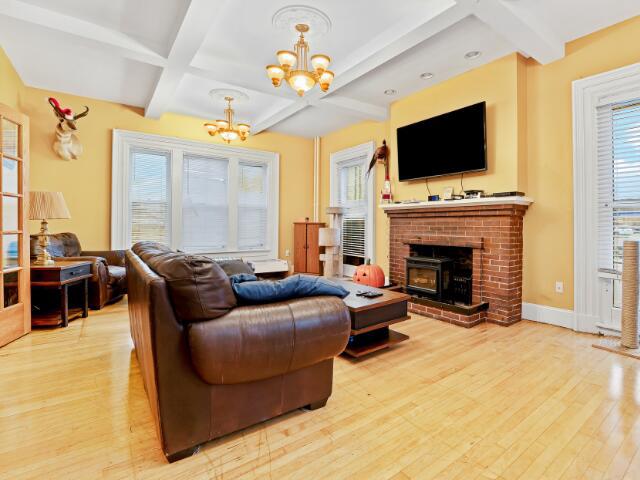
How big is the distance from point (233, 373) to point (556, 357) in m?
2.57

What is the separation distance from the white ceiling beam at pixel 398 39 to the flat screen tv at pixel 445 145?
1.14 m

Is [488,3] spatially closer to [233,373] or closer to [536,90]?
[536,90]

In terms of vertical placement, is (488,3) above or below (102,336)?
above

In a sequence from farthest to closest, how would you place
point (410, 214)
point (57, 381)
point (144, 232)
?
point (144, 232)
point (410, 214)
point (57, 381)

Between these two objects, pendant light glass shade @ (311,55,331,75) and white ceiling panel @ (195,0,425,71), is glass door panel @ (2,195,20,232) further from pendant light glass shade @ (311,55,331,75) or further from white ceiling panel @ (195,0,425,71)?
pendant light glass shade @ (311,55,331,75)

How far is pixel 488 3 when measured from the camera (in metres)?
2.45

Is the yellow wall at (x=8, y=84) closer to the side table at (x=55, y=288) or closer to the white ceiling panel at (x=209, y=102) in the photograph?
the white ceiling panel at (x=209, y=102)

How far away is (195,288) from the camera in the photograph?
1.35 m

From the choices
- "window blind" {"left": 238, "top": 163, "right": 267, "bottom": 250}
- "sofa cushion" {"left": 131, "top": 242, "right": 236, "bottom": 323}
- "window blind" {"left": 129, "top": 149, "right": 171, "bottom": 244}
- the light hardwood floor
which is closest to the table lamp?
the light hardwood floor

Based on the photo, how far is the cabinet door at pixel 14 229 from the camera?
2725 mm

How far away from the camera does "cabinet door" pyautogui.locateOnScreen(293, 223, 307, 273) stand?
598cm

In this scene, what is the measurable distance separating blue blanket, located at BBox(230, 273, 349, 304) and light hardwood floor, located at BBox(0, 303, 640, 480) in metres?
0.68

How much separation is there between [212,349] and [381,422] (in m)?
1.01

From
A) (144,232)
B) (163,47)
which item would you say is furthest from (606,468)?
(144,232)
